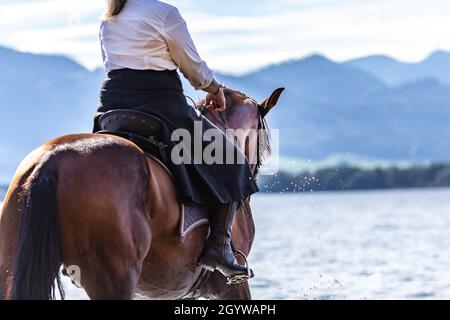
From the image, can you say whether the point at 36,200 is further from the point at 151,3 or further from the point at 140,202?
the point at 151,3

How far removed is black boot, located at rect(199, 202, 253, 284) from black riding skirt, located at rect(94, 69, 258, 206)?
0.36ft

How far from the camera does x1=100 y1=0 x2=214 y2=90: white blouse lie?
7719 millimetres

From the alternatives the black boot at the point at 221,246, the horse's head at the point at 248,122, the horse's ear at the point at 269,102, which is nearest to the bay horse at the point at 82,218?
the black boot at the point at 221,246

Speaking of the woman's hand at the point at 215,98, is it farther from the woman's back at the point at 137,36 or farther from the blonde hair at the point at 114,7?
the blonde hair at the point at 114,7

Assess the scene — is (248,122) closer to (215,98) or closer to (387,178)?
(215,98)

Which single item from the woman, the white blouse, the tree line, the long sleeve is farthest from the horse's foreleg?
the tree line

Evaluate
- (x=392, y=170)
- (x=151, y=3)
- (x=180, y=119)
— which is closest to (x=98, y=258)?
(x=180, y=119)

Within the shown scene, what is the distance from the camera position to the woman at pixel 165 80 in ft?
25.4

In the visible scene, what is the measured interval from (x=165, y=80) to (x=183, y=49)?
0.27 meters

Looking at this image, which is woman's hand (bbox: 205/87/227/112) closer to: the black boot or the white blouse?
the white blouse

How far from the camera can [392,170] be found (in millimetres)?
115625

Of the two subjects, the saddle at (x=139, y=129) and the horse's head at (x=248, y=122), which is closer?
the saddle at (x=139, y=129)
